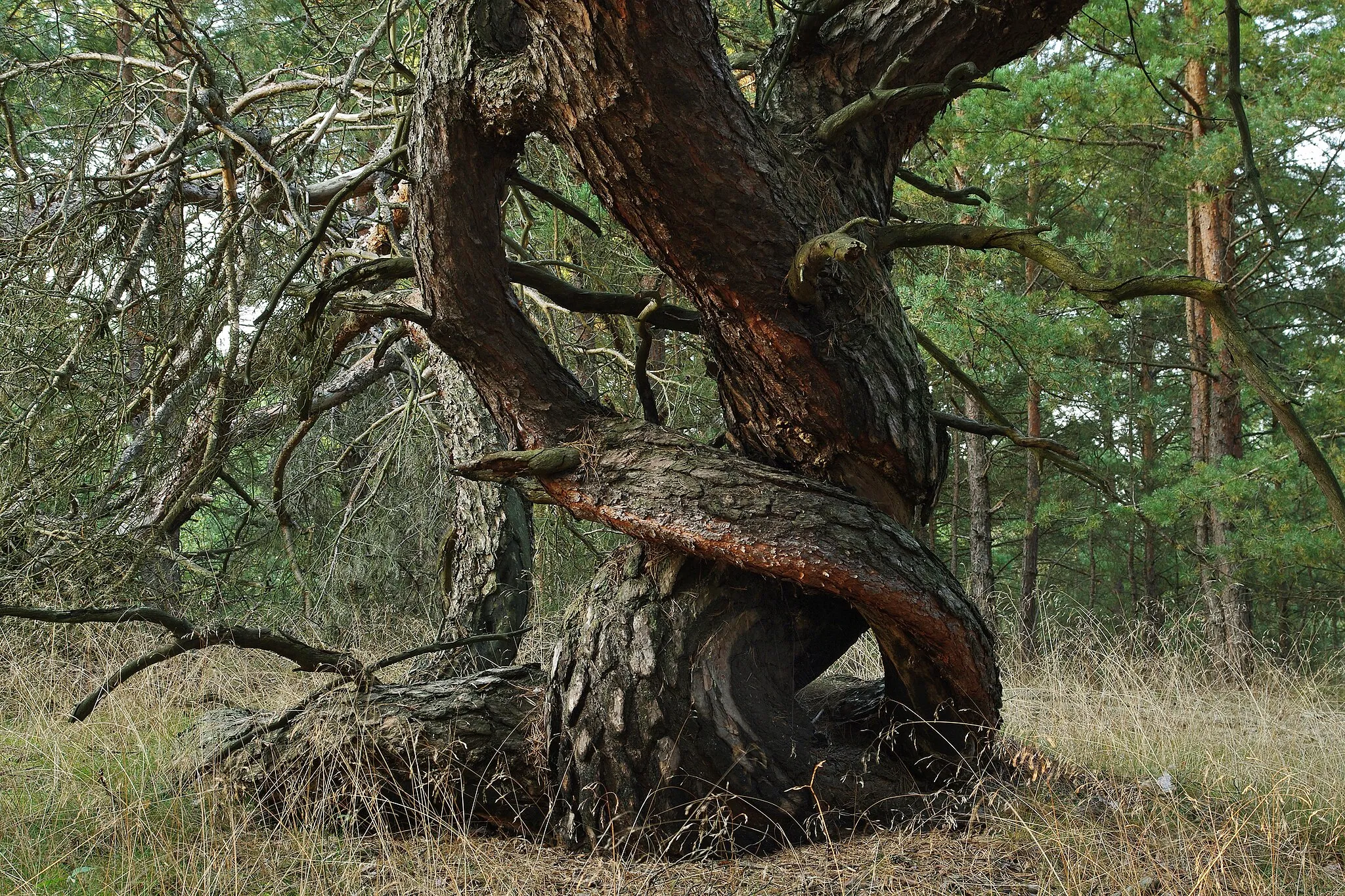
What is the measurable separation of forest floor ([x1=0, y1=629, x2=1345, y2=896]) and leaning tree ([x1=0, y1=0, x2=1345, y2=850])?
195 mm

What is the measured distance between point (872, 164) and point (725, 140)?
38.1 inches

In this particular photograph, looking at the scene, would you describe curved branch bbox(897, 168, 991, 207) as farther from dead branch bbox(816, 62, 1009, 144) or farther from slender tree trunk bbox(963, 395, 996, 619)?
slender tree trunk bbox(963, 395, 996, 619)

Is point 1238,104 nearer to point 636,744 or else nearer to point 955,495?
point 636,744

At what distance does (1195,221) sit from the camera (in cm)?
920

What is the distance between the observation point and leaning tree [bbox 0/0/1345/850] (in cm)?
280

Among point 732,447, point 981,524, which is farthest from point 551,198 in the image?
point 981,524

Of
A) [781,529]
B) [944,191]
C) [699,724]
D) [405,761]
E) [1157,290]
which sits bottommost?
[405,761]

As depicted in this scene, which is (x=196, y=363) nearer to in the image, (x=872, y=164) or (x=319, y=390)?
(x=319, y=390)

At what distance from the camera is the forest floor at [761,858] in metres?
2.57

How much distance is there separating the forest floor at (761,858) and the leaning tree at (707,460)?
195mm

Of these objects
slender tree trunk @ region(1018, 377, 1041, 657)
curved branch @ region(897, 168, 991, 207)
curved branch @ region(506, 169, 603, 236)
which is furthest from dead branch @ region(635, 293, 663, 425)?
slender tree trunk @ region(1018, 377, 1041, 657)

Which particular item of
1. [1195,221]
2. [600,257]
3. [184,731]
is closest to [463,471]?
[184,731]

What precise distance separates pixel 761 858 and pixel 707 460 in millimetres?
1305

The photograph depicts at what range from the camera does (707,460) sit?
3.03 m
